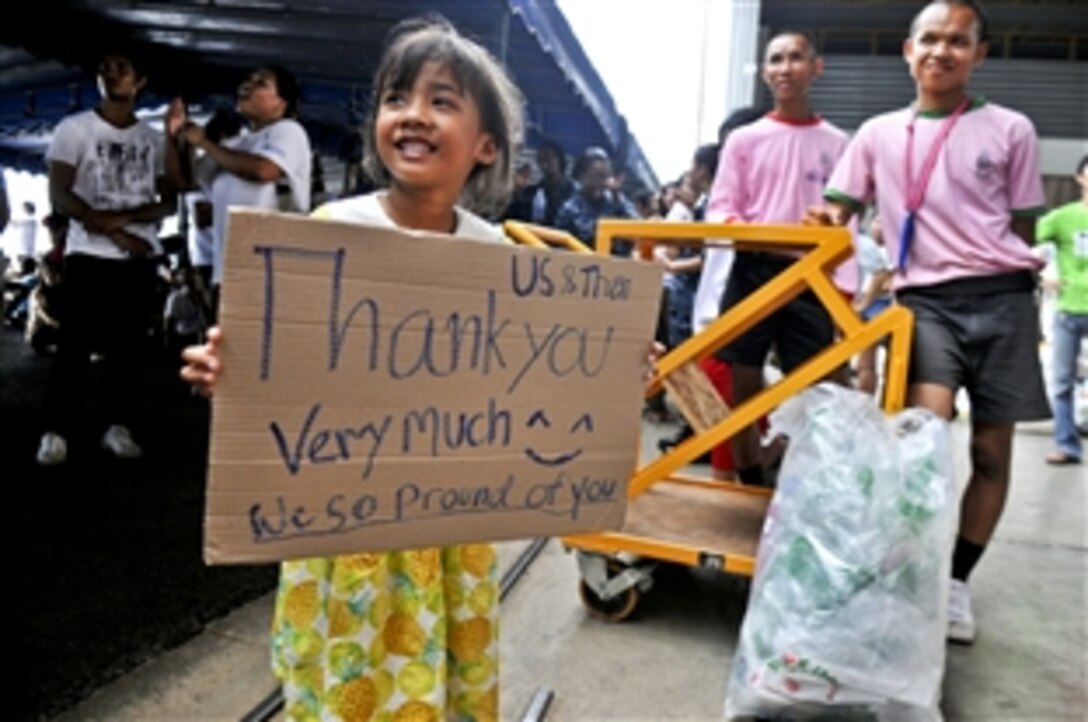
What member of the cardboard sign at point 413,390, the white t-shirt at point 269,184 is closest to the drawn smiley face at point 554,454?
the cardboard sign at point 413,390

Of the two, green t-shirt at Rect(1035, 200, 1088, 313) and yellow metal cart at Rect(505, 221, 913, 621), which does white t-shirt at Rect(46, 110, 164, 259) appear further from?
green t-shirt at Rect(1035, 200, 1088, 313)

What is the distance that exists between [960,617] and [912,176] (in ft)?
3.79

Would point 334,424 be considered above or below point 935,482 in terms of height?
above

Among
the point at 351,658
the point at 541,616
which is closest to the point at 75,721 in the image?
the point at 351,658

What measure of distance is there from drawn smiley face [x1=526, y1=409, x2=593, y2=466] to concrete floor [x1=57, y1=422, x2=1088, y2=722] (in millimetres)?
849

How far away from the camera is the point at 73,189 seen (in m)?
3.10

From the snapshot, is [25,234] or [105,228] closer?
[105,228]

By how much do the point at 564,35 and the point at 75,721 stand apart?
4.11 metres

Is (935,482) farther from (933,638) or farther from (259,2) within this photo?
(259,2)

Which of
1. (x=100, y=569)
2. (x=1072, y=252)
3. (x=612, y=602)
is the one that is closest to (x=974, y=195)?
(x=612, y=602)

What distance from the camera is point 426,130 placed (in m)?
1.17

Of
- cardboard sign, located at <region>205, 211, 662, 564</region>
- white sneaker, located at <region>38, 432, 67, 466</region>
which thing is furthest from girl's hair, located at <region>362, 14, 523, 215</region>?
white sneaker, located at <region>38, 432, 67, 466</region>

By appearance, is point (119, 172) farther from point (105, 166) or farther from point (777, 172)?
point (777, 172)

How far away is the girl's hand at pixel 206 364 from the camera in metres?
0.88
